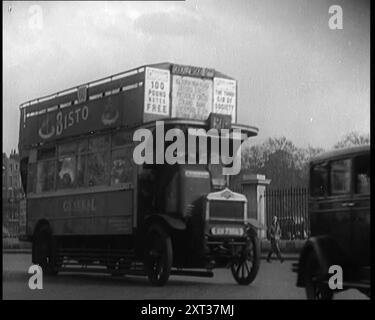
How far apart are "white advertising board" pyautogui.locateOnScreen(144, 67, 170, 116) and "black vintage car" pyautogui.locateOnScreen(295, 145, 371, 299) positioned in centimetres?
150

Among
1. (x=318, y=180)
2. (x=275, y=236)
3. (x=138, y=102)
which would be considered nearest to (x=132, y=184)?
(x=138, y=102)

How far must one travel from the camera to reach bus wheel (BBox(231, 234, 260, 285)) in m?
6.92

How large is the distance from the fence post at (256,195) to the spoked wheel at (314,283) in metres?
0.52

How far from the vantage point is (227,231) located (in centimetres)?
724

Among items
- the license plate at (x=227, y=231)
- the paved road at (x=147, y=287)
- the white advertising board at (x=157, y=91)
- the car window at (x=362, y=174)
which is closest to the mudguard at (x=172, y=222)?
the license plate at (x=227, y=231)

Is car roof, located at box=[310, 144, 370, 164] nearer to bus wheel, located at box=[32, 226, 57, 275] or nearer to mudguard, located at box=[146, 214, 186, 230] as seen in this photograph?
mudguard, located at box=[146, 214, 186, 230]

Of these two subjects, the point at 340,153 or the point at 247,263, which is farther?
the point at 247,263

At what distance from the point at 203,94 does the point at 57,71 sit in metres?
1.63

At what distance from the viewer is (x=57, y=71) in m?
7.71

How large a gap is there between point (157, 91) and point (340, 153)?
181cm

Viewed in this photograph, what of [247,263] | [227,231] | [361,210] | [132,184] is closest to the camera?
[361,210]

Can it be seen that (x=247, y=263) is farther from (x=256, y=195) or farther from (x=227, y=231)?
(x=256, y=195)

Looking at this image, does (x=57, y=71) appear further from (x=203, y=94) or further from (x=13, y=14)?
(x=203, y=94)
